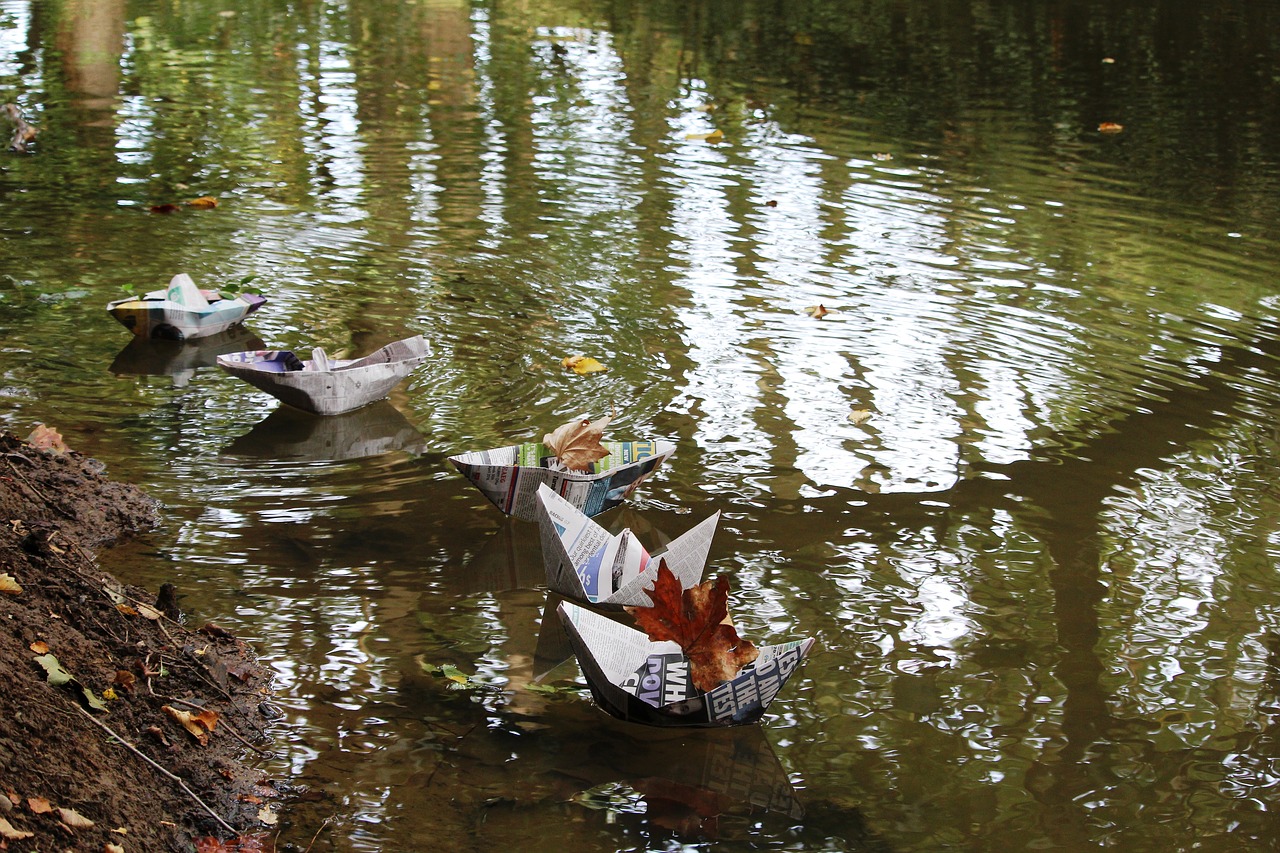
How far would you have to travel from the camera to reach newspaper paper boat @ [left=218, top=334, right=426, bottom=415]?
192 inches

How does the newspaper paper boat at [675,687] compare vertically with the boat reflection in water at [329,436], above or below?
below

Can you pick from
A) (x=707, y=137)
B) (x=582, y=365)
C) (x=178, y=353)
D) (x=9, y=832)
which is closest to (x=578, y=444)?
(x=582, y=365)

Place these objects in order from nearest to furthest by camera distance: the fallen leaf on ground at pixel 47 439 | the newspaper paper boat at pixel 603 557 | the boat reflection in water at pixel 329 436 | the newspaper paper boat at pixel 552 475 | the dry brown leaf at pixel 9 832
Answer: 1. the dry brown leaf at pixel 9 832
2. the newspaper paper boat at pixel 603 557
3. the newspaper paper boat at pixel 552 475
4. the fallen leaf on ground at pixel 47 439
5. the boat reflection in water at pixel 329 436

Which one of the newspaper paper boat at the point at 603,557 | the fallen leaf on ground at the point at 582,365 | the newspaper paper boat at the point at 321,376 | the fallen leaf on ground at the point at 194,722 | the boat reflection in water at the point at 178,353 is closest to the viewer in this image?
the fallen leaf on ground at the point at 194,722

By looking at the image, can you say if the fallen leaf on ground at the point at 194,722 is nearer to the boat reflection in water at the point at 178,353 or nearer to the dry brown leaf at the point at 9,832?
the dry brown leaf at the point at 9,832

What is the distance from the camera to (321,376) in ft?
16.0

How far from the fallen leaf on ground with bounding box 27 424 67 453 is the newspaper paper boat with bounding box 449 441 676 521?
140 cm

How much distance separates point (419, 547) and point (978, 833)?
6.60 ft

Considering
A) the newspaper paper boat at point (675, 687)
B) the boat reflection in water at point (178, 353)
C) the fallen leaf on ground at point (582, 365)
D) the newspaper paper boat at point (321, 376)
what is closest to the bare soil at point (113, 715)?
the newspaper paper boat at point (675, 687)

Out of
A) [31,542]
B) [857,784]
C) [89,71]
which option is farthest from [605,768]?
[89,71]

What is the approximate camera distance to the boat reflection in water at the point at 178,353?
538cm

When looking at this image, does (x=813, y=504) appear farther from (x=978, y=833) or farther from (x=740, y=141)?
(x=740, y=141)

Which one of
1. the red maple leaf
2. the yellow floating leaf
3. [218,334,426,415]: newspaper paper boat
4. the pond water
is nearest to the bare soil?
the pond water

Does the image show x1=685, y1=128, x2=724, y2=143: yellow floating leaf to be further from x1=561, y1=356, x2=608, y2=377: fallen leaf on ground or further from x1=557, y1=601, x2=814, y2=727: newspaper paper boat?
x1=557, y1=601, x2=814, y2=727: newspaper paper boat
